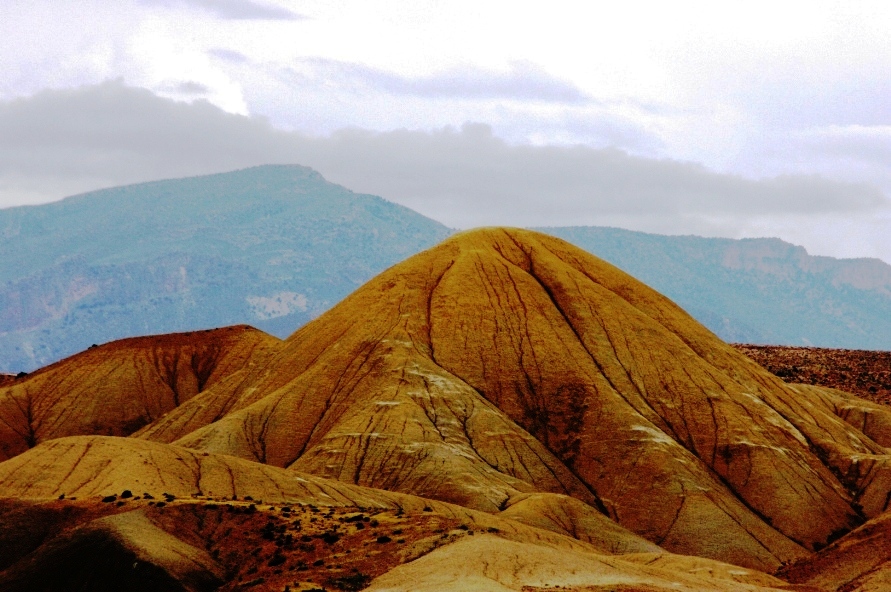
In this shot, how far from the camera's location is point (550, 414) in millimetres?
147000

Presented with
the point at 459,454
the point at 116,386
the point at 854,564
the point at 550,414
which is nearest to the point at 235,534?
the point at 459,454

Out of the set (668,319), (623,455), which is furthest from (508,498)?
(668,319)

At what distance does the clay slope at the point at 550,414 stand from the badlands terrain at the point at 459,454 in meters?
0.30

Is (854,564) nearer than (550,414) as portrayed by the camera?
Yes

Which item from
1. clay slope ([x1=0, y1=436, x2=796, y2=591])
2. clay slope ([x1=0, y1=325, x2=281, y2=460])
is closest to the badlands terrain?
clay slope ([x1=0, y1=436, x2=796, y2=591])

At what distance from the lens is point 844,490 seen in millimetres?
141500

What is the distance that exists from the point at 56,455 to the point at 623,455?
185 feet

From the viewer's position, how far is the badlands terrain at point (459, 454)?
292 feet

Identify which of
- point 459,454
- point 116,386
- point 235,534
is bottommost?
point 116,386

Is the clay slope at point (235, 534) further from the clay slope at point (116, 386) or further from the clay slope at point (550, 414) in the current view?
the clay slope at point (116, 386)

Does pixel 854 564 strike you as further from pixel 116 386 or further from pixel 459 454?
pixel 116 386

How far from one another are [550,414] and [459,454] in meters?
17.0

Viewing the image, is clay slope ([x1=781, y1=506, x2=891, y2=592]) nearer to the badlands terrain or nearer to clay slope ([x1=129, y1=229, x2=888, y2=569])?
the badlands terrain

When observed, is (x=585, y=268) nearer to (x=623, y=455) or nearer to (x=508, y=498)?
(x=623, y=455)
